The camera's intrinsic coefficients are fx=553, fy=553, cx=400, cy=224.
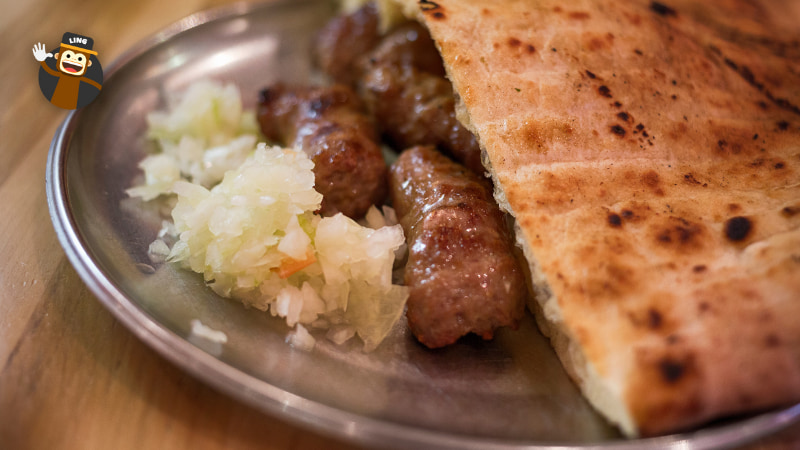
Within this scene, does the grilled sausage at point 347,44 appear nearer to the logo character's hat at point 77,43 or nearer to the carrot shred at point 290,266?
the logo character's hat at point 77,43

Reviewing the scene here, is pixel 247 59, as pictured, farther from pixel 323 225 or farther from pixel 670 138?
pixel 670 138

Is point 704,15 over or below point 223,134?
over

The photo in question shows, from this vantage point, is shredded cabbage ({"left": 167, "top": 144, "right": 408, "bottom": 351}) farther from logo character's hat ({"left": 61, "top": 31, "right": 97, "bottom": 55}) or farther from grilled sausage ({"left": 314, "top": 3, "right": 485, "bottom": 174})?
logo character's hat ({"left": 61, "top": 31, "right": 97, "bottom": 55})

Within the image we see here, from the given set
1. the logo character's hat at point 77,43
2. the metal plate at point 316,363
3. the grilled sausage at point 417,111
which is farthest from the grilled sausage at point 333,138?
the logo character's hat at point 77,43

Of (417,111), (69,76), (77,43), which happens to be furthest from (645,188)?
(77,43)

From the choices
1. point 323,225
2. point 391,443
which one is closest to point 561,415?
point 391,443
